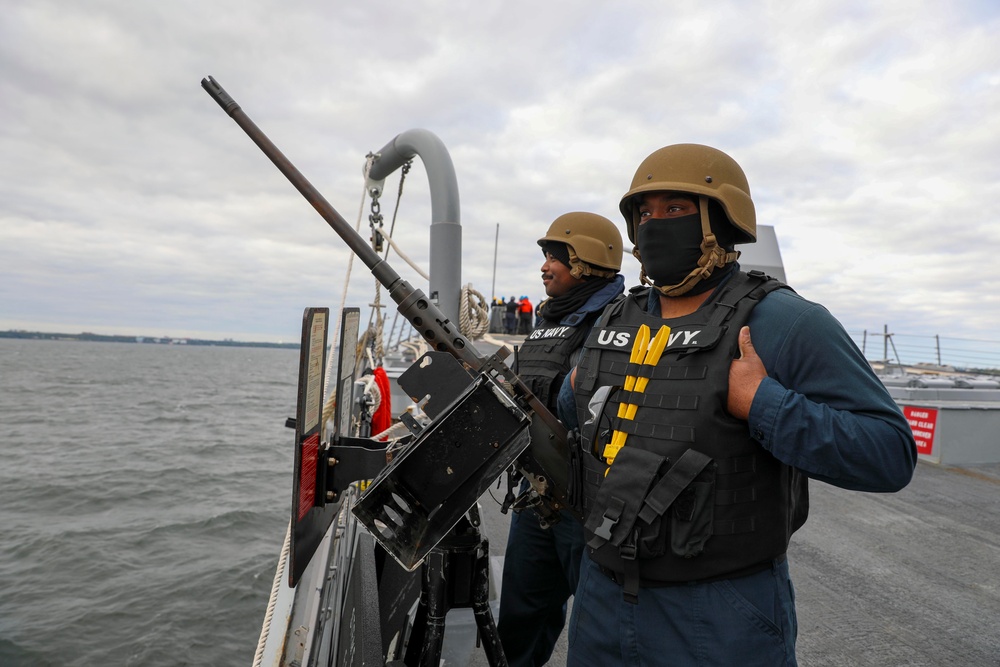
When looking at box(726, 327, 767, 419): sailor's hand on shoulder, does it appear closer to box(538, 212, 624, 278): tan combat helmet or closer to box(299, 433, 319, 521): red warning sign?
box(299, 433, 319, 521): red warning sign

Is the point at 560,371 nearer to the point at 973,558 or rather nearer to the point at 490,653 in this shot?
the point at 490,653

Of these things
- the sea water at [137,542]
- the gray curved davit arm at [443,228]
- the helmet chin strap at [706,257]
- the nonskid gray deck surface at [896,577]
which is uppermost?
the gray curved davit arm at [443,228]

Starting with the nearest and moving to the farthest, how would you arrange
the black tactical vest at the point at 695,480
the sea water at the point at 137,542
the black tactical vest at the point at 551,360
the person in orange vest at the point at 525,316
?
the black tactical vest at the point at 695,480
the black tactical vest at the point at 551,360
the sea water at the point at 137,542
the person in orange vest at the point at 525,316

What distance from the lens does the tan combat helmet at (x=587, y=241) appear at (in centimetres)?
325

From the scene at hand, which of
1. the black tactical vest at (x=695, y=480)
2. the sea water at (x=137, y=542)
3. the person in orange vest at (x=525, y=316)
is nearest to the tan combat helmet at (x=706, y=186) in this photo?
the black tactical vest at (x=695, y=480)

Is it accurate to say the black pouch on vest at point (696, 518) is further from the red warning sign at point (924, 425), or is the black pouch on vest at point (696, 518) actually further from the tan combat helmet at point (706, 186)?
the red warning sign at point (924, 425)

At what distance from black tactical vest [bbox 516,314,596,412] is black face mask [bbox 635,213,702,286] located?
3.58 ft

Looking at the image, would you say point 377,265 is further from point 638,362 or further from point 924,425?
point 924,425

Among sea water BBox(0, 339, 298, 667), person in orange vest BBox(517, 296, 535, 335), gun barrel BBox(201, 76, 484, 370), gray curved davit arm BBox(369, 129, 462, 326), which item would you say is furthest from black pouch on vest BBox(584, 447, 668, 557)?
person in orange vest BBox(517, 296, 535, 335)

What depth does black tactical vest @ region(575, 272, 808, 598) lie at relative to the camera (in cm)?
164

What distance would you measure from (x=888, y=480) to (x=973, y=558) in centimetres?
400

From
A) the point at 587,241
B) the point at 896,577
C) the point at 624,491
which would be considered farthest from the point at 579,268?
the point at 896,577

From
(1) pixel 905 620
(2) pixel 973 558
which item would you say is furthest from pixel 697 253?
(2) pixel 973 558

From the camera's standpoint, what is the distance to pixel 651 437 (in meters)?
1.73
